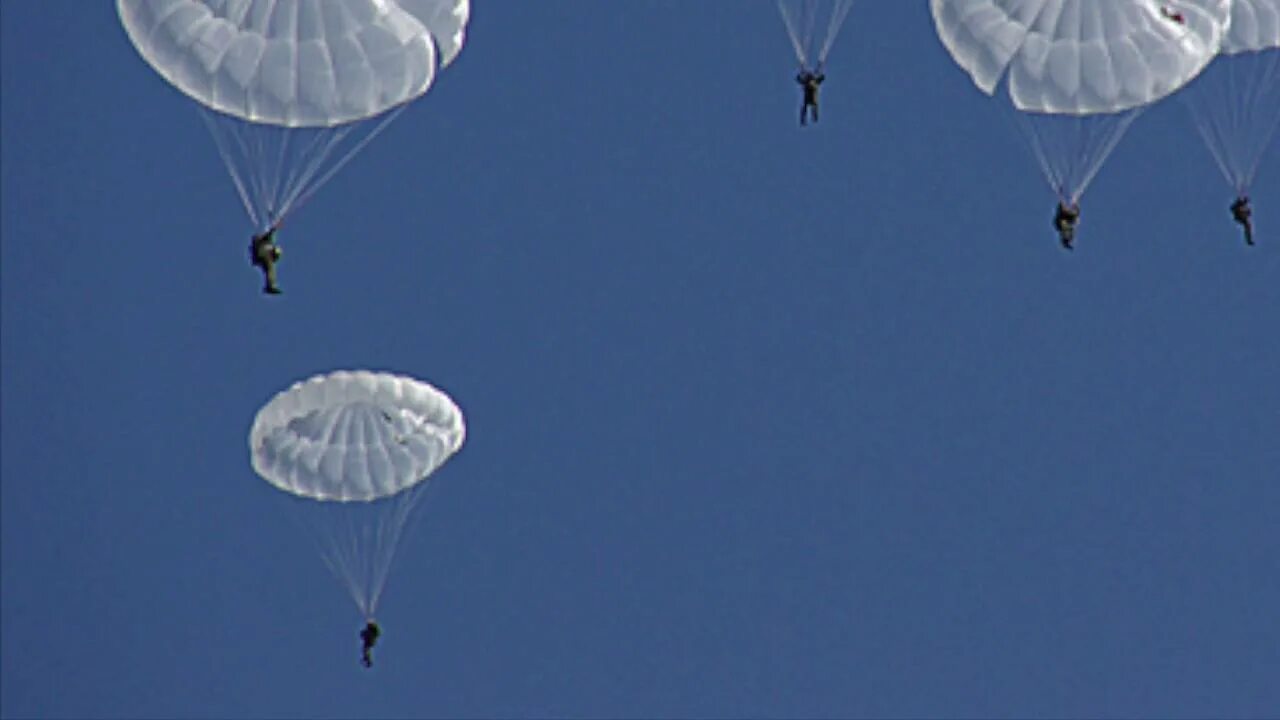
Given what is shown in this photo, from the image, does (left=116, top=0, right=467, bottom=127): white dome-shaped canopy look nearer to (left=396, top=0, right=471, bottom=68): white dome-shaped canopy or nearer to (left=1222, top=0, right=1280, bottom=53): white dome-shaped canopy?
(left=396, top=0, right=471, bottom=68): white dome-shaped canopy

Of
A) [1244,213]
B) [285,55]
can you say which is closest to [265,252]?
[285,55]

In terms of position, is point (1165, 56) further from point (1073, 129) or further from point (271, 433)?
point (271, 433)

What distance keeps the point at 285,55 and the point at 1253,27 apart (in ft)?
42.3

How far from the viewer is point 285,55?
35.8 m

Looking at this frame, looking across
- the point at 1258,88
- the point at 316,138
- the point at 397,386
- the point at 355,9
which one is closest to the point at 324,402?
the point at 397,386

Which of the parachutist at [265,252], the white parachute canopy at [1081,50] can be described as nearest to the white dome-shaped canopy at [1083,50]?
the white parachute canopy at [1081,50]

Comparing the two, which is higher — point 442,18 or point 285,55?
point 442,18

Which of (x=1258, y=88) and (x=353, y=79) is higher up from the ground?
(x=1258, y=88)

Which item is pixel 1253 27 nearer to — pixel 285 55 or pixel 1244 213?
pixel 1244 213

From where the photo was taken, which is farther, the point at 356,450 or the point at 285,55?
the point at 356,450

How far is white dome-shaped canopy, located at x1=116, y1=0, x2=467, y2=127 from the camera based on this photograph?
3569 centimetres

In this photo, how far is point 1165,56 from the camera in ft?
126

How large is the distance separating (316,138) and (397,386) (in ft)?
12.4

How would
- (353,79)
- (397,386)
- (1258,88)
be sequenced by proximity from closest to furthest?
A: (353,79) → (397,386) → (1258,88)
